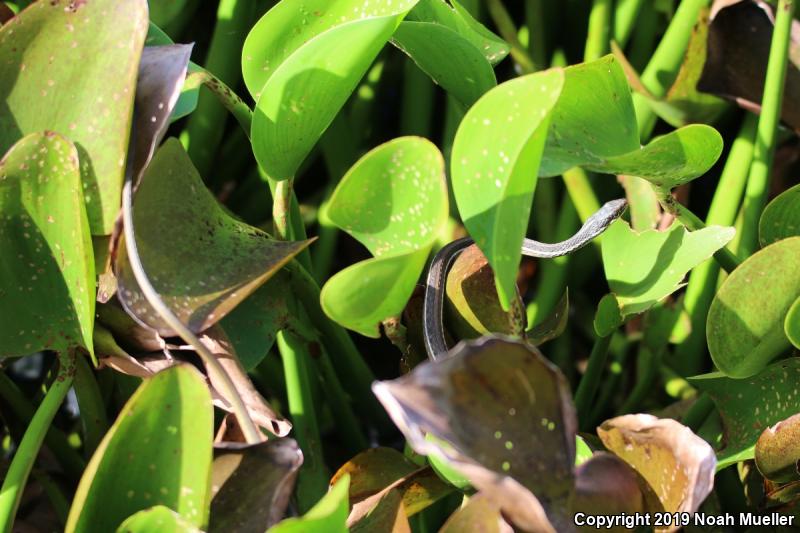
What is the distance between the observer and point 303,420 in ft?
1.66

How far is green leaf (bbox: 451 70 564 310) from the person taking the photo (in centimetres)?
33

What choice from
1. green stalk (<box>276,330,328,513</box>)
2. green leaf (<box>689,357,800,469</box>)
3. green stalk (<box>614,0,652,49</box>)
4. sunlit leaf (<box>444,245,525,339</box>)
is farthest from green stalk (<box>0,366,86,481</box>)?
green stalk (<box>614,0,652,49</box>)

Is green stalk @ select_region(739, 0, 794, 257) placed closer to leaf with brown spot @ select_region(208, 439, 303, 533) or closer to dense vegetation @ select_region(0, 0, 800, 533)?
dense vegetation @ select_region(0, 0, 800, 533)

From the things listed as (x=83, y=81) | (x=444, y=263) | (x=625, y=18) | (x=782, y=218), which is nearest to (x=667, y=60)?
(x=625, y=18)

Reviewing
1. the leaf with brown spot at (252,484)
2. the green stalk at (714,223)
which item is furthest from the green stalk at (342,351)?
A: the green stalk at (714,223)

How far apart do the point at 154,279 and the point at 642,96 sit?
0.38 meters

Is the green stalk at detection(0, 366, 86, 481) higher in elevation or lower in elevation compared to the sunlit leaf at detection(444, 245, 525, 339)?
lower

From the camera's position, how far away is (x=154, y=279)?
0.38 meters

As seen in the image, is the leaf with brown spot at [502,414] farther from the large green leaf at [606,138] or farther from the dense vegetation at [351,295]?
the large green leaf at [606,138]

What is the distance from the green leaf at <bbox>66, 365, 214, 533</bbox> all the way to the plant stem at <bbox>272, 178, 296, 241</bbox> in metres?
0.12

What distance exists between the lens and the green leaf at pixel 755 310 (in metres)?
0.42

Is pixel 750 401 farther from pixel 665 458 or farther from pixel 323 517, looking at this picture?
pixel 323 517

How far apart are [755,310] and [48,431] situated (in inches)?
14.4

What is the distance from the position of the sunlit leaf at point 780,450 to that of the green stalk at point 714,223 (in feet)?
0.58
